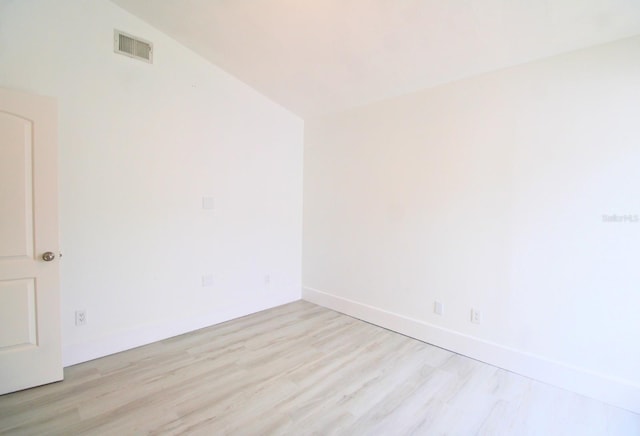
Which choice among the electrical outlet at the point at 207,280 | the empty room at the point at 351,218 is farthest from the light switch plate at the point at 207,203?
the electrical outlet at the point at 207,280

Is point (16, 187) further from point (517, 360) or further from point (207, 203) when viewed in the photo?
point (517, 360)

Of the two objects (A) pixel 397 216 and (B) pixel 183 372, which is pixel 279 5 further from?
(B) pixel 183 372

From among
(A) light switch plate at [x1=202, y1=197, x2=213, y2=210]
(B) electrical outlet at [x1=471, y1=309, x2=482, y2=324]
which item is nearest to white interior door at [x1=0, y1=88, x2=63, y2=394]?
(A) light switch plate at [x1=202, y1=197, x2=213, y2=210]

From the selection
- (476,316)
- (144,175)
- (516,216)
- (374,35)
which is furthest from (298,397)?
(374,35)

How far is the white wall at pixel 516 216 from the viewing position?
2064 mm

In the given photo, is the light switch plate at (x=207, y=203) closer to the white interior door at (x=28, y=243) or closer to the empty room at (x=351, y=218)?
the empty room at (x=351, y=218)

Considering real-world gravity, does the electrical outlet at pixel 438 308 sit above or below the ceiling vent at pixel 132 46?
below

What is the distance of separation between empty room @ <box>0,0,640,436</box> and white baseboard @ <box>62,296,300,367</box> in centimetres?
2

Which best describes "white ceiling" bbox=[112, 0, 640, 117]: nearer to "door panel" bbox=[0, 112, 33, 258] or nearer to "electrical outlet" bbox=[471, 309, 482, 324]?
"door panel" bbox=[0, 112, 33, 258]

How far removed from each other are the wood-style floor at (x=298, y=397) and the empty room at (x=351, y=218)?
18mm

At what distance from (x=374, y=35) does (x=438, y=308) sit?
8.22ft

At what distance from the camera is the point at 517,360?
2.45 m

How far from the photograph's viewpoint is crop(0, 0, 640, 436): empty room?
79.5 inches

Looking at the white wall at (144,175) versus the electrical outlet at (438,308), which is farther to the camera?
the electrical outlet at (438,308)
